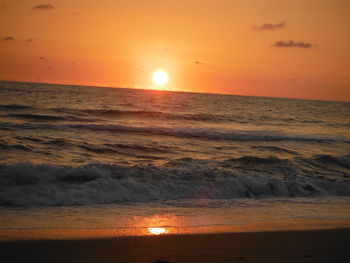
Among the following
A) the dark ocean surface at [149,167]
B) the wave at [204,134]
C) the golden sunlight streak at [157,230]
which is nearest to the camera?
the golden sunlight streak at [157,230]

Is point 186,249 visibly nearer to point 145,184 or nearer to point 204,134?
point 145,184

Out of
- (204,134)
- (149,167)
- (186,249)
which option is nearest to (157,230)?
(186,249)

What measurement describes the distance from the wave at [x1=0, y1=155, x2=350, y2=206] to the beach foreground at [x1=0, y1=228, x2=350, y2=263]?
111 inches

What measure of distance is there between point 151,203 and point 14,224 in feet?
9.72

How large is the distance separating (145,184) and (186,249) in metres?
4.25

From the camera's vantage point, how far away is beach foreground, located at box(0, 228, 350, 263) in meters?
4.23

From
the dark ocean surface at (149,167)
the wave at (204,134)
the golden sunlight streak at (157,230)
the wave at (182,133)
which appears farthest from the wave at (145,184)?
the wave at (182,133)

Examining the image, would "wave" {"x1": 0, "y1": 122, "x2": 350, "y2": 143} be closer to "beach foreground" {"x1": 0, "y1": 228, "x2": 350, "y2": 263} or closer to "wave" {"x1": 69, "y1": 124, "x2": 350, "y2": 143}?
"wave" {"x1": 69, "y1": 124, "x2": 350, "y2": 143}

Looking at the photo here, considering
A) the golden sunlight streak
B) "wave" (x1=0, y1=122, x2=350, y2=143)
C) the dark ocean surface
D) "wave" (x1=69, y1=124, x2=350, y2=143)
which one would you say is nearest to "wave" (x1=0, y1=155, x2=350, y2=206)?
the dark ocean surface

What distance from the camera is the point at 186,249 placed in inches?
181

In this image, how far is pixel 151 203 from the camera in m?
7.73

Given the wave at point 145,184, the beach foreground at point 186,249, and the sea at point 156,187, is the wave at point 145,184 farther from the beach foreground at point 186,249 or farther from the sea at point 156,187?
the beach foreground at point 186,249

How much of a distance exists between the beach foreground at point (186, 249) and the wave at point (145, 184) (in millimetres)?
2819

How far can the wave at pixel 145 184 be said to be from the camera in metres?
7.57
